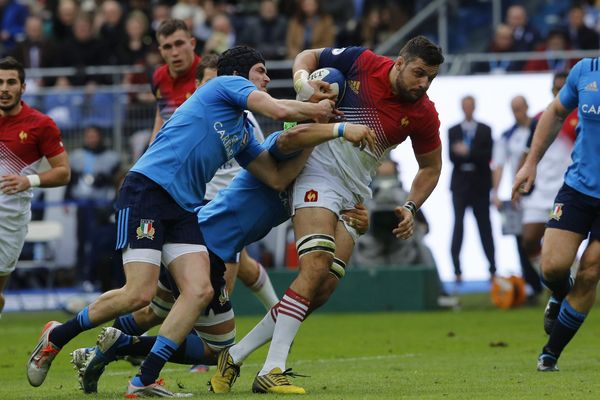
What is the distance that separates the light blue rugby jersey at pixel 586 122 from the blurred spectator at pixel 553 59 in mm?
11274

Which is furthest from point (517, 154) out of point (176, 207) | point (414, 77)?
point (176, 207)

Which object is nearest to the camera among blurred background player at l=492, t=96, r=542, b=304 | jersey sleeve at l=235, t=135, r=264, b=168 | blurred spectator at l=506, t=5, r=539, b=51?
jersey sleeve at l=235, t=135, r=264, b=168

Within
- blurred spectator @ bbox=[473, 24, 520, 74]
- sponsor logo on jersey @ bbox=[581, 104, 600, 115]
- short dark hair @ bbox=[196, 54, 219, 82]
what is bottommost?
blurred spectator @ bbox=[473, 24, 520, 74]

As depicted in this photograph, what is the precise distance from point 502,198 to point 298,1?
6.02 m

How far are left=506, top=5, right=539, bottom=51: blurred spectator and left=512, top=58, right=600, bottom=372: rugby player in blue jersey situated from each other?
12181 millimetres

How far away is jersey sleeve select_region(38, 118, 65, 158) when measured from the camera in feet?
38.1

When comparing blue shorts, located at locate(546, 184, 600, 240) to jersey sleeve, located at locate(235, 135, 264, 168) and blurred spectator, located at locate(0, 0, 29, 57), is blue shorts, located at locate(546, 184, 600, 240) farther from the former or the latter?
blurred spectator, located at locate(0, 0, 29, 57)

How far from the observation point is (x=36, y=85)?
22578 mm

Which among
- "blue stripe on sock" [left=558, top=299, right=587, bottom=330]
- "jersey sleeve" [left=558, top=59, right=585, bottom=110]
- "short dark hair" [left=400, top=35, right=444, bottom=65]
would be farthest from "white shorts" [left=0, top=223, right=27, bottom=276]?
"jersey sleeve" [left=558, top=59, right=585, bottom=110]

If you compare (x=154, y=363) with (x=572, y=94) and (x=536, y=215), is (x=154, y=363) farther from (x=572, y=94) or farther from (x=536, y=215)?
(x=536, y=215)

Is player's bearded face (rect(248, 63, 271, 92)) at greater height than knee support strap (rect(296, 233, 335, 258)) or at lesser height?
greater

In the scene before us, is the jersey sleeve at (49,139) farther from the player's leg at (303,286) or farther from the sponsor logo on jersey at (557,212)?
the sponsor logo on jersey at (557,212)

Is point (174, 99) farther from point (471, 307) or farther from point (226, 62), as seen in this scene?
point (471, 307)

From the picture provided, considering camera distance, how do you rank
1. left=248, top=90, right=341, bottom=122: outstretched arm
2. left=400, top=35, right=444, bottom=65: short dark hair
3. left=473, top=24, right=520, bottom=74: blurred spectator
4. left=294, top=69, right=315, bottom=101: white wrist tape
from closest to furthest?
left=248, top=90, right=341, bottom=122: outstretched arm, left=294, top=69, right=315, bottom=101: white wrist tape, left=400, top=35, right=444, bottom=65: short dark hair, left=473, top=24, right=520, bottom=74: blurred spectator
